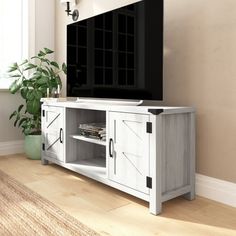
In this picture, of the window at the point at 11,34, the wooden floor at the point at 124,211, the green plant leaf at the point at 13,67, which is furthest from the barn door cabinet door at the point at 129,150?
the window at the point at 11,34

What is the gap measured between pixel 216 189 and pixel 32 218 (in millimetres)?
1172

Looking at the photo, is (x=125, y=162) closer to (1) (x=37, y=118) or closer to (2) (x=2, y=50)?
(1) (x=37, y=118)

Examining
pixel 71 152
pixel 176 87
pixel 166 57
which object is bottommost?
pixel 71 152

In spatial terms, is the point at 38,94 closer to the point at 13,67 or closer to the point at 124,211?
the point at 13,67

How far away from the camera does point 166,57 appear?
2246mm

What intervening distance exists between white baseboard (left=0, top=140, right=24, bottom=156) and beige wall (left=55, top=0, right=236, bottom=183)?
1.92 meters

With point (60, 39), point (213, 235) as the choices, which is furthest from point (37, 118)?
point (213, 235)

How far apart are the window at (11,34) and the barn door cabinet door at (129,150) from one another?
1847 mm

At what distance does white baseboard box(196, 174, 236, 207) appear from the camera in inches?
73.9

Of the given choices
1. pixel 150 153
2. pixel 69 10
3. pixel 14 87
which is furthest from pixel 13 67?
pixel 150 153

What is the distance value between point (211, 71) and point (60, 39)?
2.08 m

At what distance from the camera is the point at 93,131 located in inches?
93.7

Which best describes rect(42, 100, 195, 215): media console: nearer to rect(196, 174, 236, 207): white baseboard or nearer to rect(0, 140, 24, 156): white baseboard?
rect(196, 174, 236, 207): white baseboard

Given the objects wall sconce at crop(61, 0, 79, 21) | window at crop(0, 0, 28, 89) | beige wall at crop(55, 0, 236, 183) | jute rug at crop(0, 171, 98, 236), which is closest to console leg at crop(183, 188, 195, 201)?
beige wall at crop(55, 0, 236, 183)
